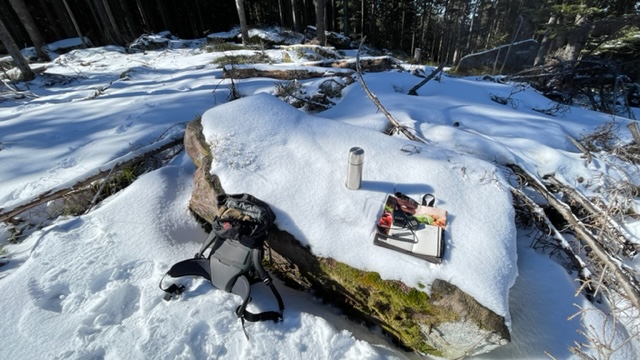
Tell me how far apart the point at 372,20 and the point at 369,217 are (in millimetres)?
26114

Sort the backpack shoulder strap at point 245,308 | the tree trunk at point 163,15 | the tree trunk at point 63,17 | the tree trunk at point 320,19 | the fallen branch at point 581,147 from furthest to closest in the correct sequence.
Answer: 1. the tree trunk at point 163,15
2. the tree trunk at point 63,17
3. the tree trunk at point 320,19
4. the fallen branch at point 581,147
5. the backpack shoulder strap at point 245,308

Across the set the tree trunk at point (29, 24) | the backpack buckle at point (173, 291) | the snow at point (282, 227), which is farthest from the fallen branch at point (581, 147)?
the tree trunk at point (29, 24)

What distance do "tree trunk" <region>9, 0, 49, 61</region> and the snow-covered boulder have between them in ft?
36.6

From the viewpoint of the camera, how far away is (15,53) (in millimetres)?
6320

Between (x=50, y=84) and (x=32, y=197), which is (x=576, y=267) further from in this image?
(x=50, y=84)

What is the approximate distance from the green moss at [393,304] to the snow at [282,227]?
0.26 feet

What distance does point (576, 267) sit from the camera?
2.15m

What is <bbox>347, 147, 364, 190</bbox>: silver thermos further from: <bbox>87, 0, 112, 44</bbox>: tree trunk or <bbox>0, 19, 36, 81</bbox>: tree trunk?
<bbox>87, 0, 112, 44</bbox>: tree trunk

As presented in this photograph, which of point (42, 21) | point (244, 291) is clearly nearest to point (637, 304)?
point (244, 291)

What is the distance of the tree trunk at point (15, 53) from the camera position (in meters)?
5.91

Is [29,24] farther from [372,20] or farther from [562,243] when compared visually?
[372,20]

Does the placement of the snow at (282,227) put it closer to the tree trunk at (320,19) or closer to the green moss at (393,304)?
the green moss at (393,304)

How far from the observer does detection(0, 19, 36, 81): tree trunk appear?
5.91 m

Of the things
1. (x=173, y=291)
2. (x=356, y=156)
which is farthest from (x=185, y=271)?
(x=356, y=156)
